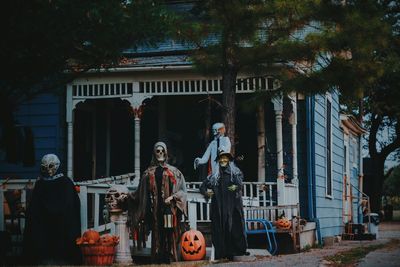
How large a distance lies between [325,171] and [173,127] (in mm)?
3987

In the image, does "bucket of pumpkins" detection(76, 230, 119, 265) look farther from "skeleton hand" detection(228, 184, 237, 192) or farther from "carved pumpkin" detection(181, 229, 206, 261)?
"skeleton hand" detection(228, 184, 237, 192)

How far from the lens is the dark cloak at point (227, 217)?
11.3 m

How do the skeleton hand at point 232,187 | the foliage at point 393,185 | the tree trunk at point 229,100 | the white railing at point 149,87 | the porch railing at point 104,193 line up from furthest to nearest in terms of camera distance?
the foliage at point 393,185 → the white railing at point 149,87 → the tree trunk at point 229,100 → the porch railing at point 104,193 → the skeleton hand at point 232,187

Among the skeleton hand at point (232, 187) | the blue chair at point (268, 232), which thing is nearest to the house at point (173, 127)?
the blue chair at point (268, 232)

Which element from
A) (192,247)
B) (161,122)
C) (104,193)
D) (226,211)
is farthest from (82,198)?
(161,122)

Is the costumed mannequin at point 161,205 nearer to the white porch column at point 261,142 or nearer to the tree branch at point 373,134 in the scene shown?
the white porch column at point 261,142

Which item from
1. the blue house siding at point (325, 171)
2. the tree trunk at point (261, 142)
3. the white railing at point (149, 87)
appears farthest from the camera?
the blue house siding at point (325, 171)

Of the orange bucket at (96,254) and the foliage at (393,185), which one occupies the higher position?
the foliage at (393,185)

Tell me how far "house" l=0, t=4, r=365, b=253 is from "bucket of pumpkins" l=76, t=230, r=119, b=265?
4.40 metres

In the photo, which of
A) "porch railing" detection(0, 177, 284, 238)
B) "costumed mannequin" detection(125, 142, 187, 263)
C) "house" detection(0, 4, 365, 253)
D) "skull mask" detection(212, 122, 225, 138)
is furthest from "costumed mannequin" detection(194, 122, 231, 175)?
"house" detection(0, 4, 365, 253)

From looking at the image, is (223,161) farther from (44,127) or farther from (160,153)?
(44,127)

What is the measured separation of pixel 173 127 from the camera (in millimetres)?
18344

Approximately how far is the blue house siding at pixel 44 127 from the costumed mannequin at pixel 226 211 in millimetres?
6806

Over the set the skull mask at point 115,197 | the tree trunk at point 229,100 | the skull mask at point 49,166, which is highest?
the tree trunk at point 229,100
